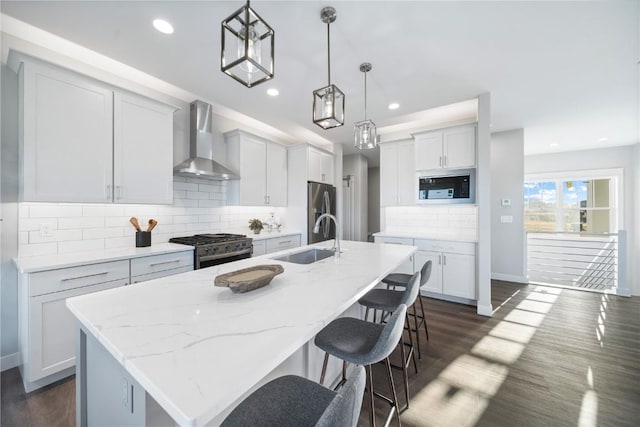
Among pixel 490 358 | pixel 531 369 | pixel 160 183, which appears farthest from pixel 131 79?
pixel 531 369

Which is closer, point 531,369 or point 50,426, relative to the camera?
point 50,426

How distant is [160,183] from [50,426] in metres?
1.96

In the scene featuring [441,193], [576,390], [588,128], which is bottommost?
[576,390]

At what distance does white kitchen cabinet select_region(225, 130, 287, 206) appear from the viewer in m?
3.53

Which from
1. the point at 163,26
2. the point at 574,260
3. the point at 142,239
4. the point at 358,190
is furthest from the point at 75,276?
the point at 574,260

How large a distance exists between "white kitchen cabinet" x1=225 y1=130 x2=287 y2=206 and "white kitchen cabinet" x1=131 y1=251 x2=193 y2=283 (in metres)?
1.22

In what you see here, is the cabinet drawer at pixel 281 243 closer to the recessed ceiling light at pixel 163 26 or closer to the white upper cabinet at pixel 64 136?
the white upper cabinet at pixel 64 136

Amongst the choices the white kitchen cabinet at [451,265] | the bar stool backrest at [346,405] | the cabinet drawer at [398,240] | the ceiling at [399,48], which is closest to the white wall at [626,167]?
the ceiling at [399,48]

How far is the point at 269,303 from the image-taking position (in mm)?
1067

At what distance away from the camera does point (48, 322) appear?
5.72 ft

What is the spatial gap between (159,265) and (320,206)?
2633 mm

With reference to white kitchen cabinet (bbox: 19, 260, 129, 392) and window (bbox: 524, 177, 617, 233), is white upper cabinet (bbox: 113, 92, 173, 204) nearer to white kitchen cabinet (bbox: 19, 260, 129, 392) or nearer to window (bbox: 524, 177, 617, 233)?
white kitchen cabinet (bbox: 19, 260, 129, 392)

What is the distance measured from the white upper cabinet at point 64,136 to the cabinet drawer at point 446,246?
146 inches

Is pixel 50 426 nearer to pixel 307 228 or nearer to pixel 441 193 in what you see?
pixel 307 228
